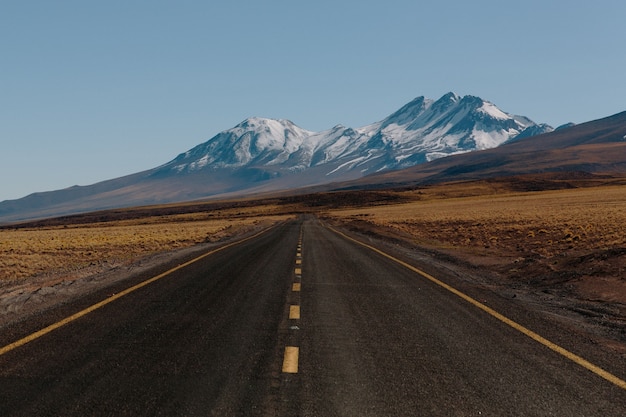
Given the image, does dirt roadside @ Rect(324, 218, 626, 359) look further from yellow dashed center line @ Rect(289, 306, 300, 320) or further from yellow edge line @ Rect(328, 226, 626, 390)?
yellow dashed center line @ Rect(289, 306, 300, 320)

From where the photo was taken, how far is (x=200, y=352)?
6797 mm

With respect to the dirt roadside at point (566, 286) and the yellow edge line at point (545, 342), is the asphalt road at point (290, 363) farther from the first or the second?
the dirt roadside at point (566, 286)

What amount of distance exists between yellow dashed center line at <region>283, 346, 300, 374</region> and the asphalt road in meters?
0.01

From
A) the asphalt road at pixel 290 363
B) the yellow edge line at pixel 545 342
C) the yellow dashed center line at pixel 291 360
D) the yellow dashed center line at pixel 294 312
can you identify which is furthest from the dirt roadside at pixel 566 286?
the yellow dashed center line at pixel 294 312

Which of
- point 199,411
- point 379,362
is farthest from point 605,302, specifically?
point 199,411

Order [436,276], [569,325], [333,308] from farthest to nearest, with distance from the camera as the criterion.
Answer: [436,276]
[333,308]
[569,325]

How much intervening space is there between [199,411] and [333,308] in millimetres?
5218

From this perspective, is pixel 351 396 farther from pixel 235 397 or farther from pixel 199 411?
pixel 199 411

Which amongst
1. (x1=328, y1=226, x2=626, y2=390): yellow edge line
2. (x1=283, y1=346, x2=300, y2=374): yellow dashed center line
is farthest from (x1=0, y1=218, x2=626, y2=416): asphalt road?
(x1=328, y1=226, x2=626, y2=390): yellow edge line

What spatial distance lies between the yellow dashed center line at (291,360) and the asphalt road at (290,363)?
0.6 inches

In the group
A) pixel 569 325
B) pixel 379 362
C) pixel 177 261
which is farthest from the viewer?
pixel 177 261

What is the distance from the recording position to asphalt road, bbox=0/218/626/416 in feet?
16.8

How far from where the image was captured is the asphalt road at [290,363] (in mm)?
5109

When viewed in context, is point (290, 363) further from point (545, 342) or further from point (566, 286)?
point (566, 286)
